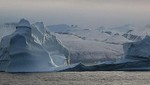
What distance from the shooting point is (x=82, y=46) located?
1077 inches

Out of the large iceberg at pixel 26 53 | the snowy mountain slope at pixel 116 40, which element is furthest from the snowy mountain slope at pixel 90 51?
the large iceberg at pixel 26 53

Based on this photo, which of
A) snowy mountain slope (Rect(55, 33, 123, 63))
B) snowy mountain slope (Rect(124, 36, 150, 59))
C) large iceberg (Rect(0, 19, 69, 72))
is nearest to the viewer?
large iceberg (Rect(0, 19, 69, 72))

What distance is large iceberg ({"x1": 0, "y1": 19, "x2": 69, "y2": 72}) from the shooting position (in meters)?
20.1

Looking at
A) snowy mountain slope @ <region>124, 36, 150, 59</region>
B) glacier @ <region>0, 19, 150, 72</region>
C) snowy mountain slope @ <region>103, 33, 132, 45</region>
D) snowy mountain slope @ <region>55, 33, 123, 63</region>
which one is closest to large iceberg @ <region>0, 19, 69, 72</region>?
glacier @ <region>0, 19, 150, 72</region>

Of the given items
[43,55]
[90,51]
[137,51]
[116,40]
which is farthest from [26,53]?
[116,40]

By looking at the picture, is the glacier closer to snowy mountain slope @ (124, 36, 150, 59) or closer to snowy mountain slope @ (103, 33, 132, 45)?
snowy mountain slope @ (124, 36, 150, 59)

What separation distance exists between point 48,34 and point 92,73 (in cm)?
335

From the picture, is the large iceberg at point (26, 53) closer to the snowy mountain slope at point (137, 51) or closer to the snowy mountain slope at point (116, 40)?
the snowy mountain slope at point (137, 51)

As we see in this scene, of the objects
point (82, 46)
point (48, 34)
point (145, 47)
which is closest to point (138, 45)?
point (145, 47)

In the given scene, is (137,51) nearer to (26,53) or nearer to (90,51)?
(26,53)

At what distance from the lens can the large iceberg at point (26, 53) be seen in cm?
2008

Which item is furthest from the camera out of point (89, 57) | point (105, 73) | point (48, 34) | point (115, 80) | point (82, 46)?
→ point (82, 46)

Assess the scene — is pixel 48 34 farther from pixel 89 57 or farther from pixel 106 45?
pixel 106 45

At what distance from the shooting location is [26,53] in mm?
20156
